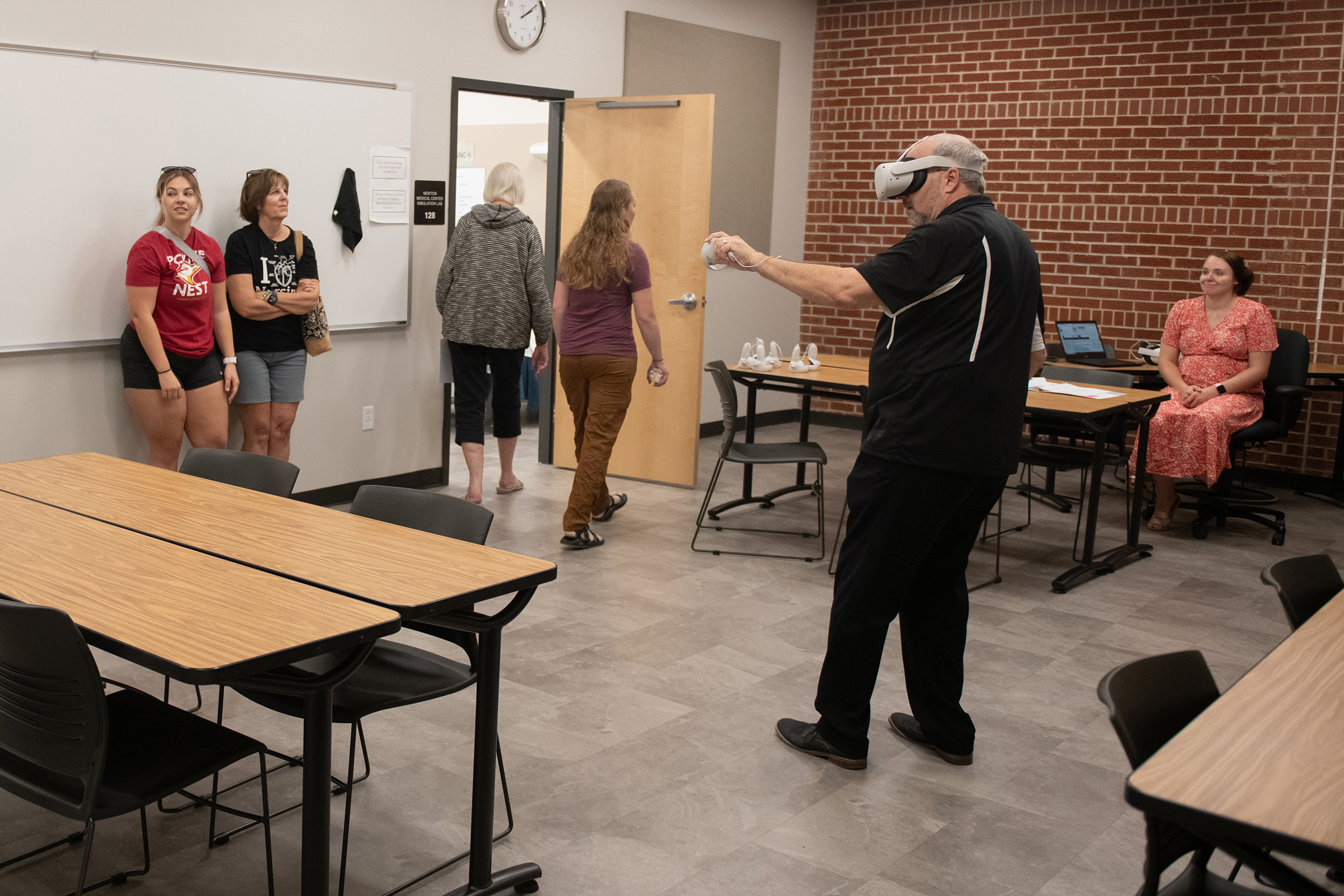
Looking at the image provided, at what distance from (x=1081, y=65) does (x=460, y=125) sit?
4.53m

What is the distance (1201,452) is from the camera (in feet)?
20.2

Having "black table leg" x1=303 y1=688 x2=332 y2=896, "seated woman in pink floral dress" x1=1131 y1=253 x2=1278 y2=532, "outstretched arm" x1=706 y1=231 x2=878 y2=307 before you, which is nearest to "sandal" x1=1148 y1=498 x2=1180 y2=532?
"seated woman in pink floral dress" x1=1131 y1=253 x2=1278 y2=532

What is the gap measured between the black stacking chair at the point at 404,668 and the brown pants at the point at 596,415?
7.97 feet

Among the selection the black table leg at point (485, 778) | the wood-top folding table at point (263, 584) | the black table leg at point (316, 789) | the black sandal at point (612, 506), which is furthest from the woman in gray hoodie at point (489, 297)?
the black table leg at point (316, 789)

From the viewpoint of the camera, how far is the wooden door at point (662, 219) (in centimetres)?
652

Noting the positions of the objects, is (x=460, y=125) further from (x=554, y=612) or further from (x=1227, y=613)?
(x=1227, y=613)

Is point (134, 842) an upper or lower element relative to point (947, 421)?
lower

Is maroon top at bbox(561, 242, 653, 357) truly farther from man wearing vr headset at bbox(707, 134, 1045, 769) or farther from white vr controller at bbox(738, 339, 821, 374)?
man wearing vr headset at bbox(707, 134, 1045, 769)

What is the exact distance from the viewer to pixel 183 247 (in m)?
4.84

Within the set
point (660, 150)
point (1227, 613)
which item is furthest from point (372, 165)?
point (1227, 613)

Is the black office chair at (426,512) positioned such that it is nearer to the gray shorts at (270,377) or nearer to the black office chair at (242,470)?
the black office chair at (242,470)

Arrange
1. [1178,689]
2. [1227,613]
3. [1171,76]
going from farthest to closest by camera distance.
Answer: [1171,76]
[1227,613]
[1178,689]

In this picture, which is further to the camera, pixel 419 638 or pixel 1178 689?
pixel 419 638

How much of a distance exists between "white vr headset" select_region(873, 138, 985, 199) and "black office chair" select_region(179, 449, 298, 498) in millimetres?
1729
